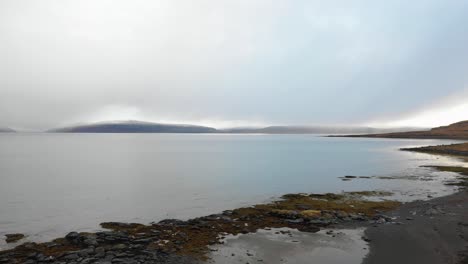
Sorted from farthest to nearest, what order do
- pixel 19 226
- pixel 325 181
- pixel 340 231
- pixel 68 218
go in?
pixel 325 181 → pixel 68 218 → pixel 19 226 → pixel 340 231

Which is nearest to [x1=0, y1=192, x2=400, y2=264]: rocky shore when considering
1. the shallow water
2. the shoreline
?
the shoreline

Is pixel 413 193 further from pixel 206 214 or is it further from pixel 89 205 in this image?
pixel 89 205

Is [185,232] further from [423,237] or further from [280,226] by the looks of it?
[423,237]

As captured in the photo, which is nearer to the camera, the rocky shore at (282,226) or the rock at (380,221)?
the rocky shore at (282,226)

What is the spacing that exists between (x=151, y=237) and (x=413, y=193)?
40.8 m

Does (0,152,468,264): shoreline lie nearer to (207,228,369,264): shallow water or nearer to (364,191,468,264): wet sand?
(364,191,468,264): wet sand

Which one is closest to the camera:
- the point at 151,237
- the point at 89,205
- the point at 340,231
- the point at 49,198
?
the point at 151,237

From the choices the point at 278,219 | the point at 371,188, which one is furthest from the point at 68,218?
the point at 371,188

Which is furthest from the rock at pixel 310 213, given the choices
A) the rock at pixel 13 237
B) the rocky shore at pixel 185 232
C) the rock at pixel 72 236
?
the rock at pixel 13 237

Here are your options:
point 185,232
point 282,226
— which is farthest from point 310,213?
point 185,232

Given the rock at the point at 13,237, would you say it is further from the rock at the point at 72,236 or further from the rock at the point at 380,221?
the rock at the point at 380,221

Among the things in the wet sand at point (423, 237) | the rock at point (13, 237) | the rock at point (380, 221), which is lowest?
the rock at point (13, 237)

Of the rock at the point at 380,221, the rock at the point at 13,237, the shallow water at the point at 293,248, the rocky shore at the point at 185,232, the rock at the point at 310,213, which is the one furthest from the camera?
the rock at the point at 310,213

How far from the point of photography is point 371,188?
5609 centimetres
